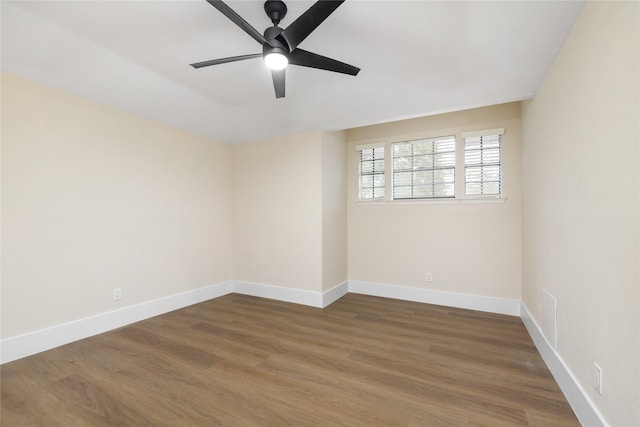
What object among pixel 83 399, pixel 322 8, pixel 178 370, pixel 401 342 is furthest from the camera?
pixel 401 342

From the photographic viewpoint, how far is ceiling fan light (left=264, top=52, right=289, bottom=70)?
1716 mm

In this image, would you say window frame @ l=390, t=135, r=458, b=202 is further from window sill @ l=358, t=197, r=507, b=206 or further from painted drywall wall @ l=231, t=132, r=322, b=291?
painted drywall wall @ l=231, t=132, r=322, b=291

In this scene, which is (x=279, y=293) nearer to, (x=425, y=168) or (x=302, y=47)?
(x=425, y=168)

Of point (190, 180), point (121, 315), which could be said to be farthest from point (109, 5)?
point (121, 315)

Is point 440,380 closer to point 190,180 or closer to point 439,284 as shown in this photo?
point 439,284

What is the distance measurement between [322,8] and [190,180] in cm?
332

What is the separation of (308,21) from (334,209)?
2887 mm

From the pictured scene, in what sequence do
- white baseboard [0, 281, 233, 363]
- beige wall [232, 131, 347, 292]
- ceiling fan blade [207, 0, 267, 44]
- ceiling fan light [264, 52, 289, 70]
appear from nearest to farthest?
ceiling fan blade [207, 0, 267, 44] → ceiling fan light [264, 52, 289, 70] → white baseboard [0, 281, 233, 363] → beige wall [232, 131, 347, 292]

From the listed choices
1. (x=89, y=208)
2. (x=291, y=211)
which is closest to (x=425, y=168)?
(x=291, y=211)

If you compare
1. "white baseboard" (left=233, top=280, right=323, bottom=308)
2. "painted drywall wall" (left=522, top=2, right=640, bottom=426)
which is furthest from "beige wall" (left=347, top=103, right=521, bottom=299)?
"painted drywall wall" (left=522, top=2, right=640, bottom=426)

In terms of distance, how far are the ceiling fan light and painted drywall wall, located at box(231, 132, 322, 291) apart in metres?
2.12

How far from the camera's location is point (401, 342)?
2.75m

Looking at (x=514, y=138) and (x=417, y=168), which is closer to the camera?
(x=514, y=138)

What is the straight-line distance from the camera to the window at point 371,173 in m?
4.37
